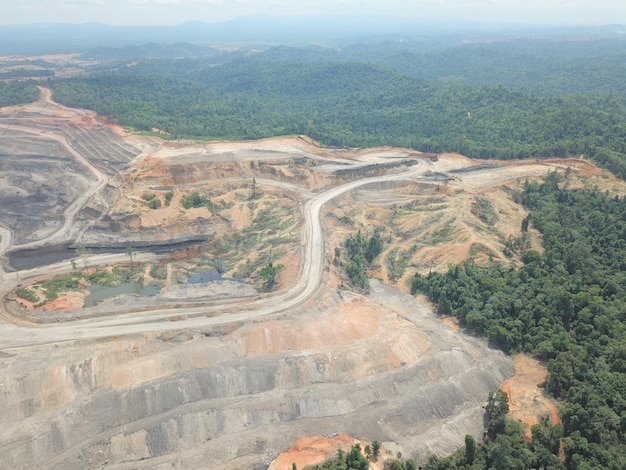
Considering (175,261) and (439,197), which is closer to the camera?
(175,261)

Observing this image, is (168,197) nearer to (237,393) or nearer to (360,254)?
(360,254)

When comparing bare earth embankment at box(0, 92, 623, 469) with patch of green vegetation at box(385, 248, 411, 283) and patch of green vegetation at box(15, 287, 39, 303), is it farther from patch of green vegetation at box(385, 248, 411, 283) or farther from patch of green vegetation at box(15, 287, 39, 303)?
patch of green vegetation at box(15, 287, 39, 303)

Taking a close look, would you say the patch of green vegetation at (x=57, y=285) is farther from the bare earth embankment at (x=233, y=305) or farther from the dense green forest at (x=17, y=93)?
the dense green forest at (x=17, y=93)

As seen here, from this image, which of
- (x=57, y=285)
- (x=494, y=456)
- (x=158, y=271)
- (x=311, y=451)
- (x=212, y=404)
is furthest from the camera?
(x=158, y=271)

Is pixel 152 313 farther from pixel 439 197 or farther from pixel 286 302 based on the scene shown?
pixel 439 197

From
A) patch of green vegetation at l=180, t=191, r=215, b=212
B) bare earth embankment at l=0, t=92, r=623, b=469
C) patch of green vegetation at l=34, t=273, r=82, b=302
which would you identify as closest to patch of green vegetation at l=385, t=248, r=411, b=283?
bare earth embankment at l=0, t=92, r=623, b=469

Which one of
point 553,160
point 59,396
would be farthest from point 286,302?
point 553,160

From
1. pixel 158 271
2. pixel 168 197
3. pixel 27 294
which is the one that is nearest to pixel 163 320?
pixel 158 271
